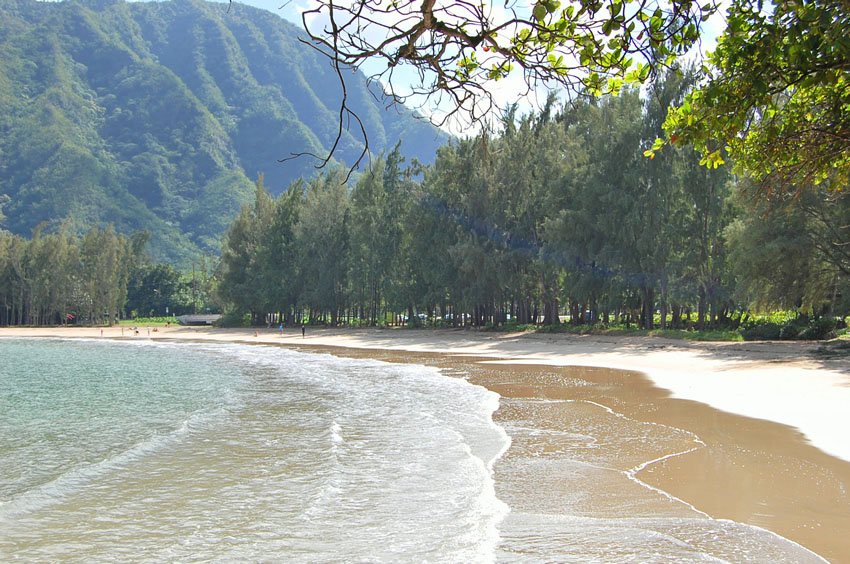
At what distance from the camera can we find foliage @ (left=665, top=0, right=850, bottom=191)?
3879 mm

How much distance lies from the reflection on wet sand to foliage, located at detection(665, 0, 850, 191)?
12.0ft

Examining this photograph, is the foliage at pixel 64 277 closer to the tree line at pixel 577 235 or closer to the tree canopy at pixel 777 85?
the tree line at pixel 577 235

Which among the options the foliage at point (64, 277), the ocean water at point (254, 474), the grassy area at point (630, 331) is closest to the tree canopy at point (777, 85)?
the ocean water at point (254, 474)

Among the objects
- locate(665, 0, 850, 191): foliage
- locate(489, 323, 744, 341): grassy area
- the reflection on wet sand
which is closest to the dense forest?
locate(665, 0, 850, 191): foliage

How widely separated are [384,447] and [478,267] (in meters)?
31.8

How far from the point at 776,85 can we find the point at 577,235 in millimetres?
34301

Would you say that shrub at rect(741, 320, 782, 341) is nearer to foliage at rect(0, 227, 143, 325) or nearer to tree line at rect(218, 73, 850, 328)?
tree line at rect(218, 73, 850, 328)

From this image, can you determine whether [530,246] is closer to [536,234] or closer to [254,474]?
[536,234]

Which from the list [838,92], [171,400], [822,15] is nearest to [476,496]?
[838,92]

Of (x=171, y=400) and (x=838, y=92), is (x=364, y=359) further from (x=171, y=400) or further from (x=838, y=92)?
(x=838, y=92)

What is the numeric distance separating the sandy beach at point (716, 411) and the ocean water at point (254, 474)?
116 centimetres

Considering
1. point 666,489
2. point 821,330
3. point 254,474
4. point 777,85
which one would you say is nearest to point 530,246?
point 821,330

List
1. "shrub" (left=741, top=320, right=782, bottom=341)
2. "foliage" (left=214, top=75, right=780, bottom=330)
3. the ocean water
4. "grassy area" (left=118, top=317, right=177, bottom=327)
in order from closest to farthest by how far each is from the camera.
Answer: the ocean water, "shrub" (left=741, top=320, right=782, bottom=341), "foliage" (left=214, top=75, right=780, bottom=330), "grassy area" (left=118, top=317, right=177, bottom=327)

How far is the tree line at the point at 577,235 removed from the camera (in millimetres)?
27297
